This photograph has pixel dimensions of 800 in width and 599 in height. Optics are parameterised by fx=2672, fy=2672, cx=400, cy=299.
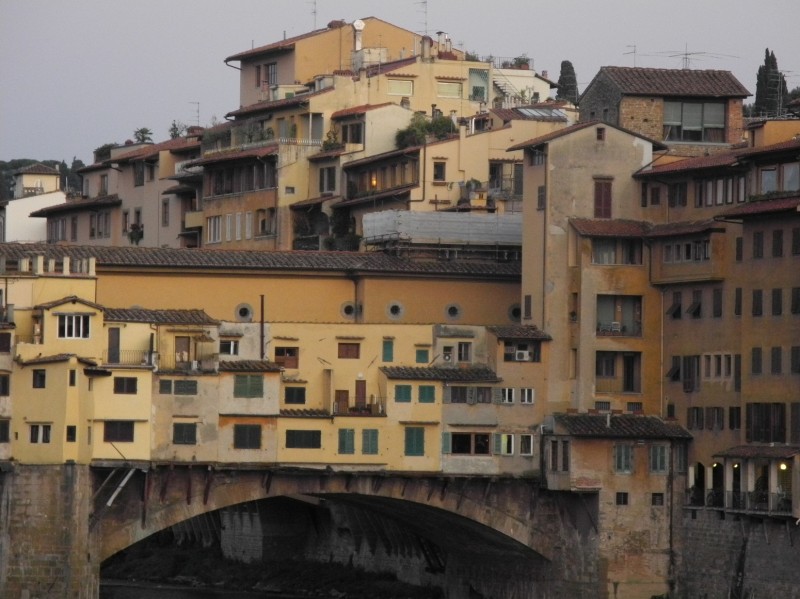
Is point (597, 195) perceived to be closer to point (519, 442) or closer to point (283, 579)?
point (519, 442)

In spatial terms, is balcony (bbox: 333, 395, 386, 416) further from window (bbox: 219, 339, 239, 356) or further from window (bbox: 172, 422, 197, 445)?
window (bbox: 172, 422, 197, 445)

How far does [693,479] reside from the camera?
81562mm

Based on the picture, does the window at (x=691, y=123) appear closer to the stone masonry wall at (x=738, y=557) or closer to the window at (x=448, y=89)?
the stone masonry wall at (x=738, y=557)

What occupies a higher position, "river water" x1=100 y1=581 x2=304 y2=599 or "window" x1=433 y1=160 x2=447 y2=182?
"window" x1=433 y1=160 x2=447 y2=182

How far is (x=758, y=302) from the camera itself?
3086 inches

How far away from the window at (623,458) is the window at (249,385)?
36.1 feet

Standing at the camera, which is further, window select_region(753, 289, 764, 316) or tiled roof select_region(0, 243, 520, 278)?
tiled roof select_region(0, 243, 520, 278)

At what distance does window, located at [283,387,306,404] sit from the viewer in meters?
81.6

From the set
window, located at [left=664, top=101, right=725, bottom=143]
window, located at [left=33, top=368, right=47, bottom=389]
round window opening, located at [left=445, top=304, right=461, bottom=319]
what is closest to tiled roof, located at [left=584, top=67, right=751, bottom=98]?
window, located at [left=664, top=101, right=725, bottom=143]

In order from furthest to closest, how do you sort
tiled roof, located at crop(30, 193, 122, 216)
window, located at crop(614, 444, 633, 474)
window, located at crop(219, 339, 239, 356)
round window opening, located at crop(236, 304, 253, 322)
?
tiled roof, located at crop(30, 193, 122, 216)
round window opening, located at crop(236, 304, 253, 322)
window, located at crop(614, 444, 633, 474)
window, located at crop(219, 339, 239, 356)

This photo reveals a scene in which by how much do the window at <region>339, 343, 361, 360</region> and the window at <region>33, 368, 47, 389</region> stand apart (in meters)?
9.77

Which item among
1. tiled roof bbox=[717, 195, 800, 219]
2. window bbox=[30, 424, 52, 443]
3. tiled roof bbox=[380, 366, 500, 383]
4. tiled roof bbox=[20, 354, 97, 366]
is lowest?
window bbox=[30, 424, 52, 443]

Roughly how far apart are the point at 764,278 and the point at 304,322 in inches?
562

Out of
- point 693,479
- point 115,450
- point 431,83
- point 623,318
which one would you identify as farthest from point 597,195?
point 431,83
